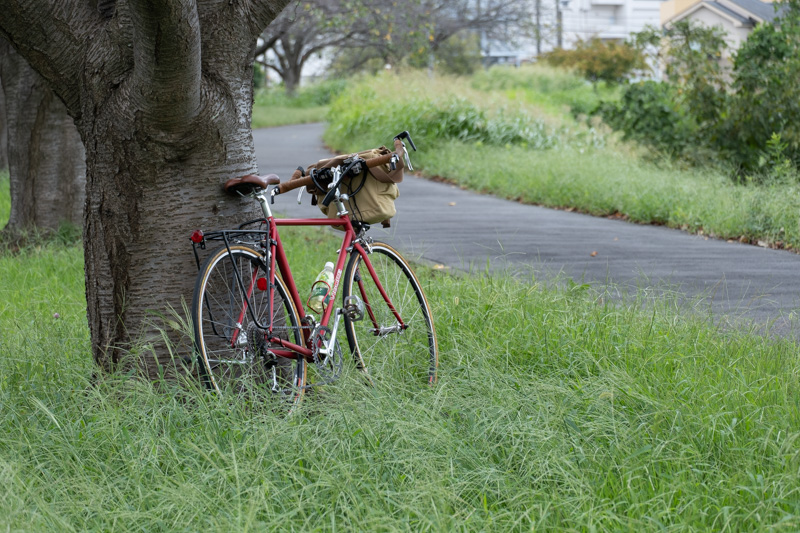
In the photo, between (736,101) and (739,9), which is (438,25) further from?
(736,101)

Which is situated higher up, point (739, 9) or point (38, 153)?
point (739, 9)

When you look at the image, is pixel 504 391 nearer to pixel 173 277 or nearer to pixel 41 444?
pixel 173 277

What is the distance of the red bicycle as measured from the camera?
3598 mm

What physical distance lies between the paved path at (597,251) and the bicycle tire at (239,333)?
6.92 ft

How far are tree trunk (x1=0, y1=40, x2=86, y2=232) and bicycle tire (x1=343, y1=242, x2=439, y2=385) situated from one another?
470cm

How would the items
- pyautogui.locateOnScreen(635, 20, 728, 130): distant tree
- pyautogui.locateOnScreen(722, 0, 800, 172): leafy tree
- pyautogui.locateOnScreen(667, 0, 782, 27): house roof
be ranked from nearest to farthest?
pyautogui.locateOnScreen(722, 0, 800, 172): leafy tree → pyautogui.locateOnScreen(635, 20, 728, 130): distant tree → pyautogui.locateOnScreen(667, 0, 782, 27): house roof

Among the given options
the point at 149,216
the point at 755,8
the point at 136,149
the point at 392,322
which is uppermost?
the point at 755,8

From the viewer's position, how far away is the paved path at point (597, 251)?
6.27 m

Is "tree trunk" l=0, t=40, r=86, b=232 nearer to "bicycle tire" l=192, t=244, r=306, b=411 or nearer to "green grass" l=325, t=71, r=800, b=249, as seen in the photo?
"bicycle tire" l=192, t=244, r=306, b=411

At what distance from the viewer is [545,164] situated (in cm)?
1361

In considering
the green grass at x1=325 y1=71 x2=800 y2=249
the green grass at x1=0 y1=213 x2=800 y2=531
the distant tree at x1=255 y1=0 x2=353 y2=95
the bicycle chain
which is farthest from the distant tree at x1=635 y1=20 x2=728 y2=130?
the distant tree at x1=255 y1=0 x2=353 y2=95

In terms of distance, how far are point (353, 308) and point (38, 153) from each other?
5.29 m

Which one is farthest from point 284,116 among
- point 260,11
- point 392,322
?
point 260,11

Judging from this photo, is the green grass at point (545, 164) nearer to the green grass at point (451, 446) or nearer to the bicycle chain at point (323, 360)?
the green grass at point (451, 446)
